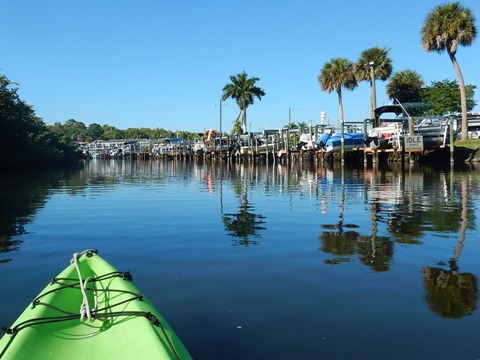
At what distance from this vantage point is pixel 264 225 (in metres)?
11.5

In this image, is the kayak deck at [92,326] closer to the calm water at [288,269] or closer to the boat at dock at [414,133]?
the calm water at [288,269]

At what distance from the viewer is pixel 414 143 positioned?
33.4 meters

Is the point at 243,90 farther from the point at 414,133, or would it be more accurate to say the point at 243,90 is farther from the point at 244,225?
the point at 244,225

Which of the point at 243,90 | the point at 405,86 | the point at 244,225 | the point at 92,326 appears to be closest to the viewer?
the point at 92,326

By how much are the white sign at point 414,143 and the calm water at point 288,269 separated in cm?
1880

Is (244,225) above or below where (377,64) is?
below

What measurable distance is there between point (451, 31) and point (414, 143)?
10981mm

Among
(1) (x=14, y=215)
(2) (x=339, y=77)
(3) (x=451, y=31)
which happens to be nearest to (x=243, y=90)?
(2) (x=339, y=77)

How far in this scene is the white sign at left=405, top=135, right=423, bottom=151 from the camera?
109 feet

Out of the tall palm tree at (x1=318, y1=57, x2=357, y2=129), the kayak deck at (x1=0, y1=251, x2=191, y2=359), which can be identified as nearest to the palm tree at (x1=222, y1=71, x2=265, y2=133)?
the tall palm tree at (x1=318, y1=57, x2=357, y2=129)

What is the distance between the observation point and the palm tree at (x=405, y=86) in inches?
2117

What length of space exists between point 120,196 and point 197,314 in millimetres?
15598

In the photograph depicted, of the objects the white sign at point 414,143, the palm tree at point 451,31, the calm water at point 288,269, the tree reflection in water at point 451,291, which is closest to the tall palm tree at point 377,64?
the palm tree at point 451,31

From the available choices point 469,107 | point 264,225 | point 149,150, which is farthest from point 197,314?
point 149,150
